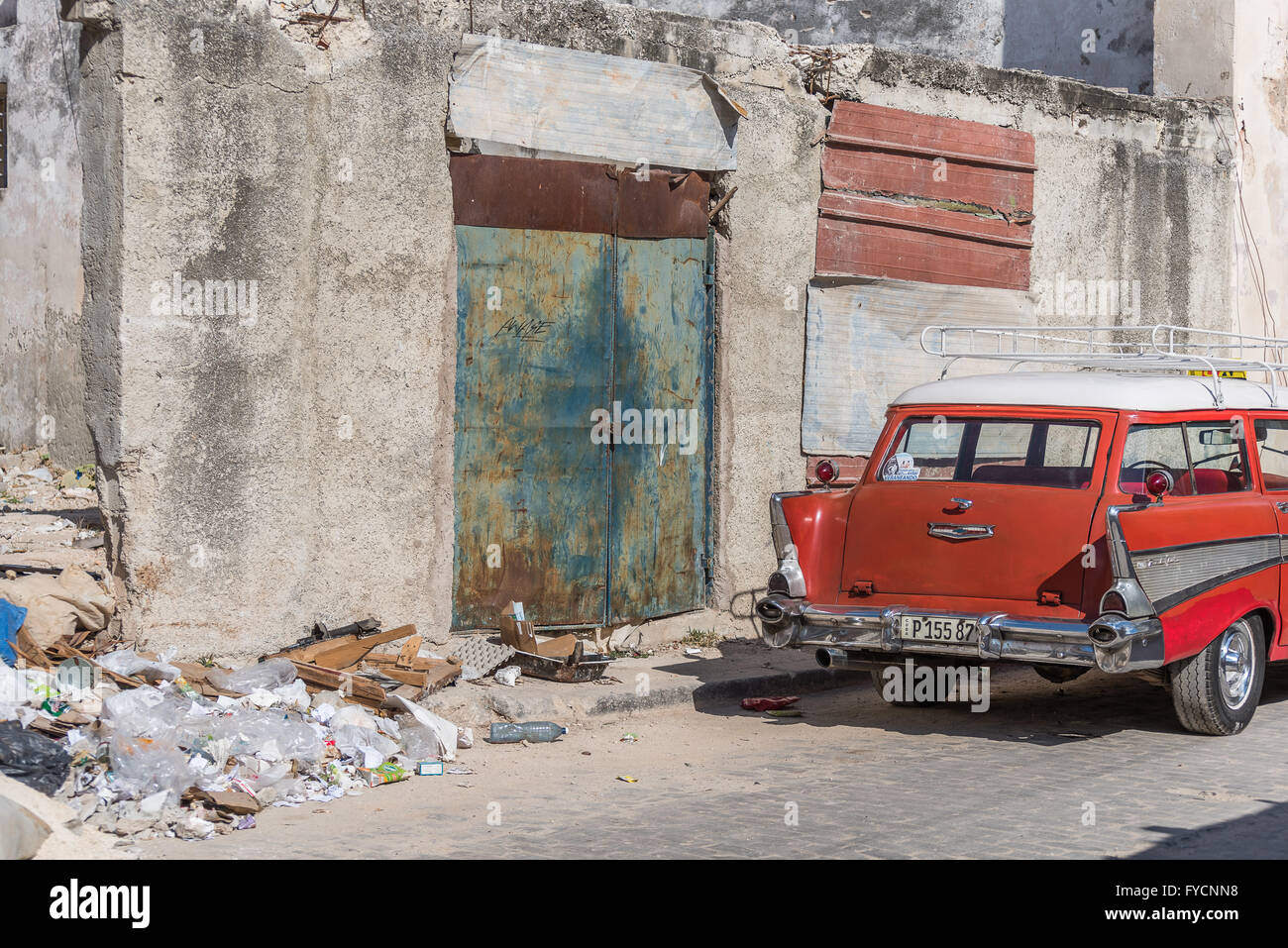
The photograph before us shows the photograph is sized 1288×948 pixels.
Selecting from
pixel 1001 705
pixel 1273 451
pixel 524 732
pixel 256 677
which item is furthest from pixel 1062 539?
pixel 256 677

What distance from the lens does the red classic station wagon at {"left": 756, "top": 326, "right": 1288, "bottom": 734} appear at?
6383 millimetres

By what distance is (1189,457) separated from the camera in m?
7.02

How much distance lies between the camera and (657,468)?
356 inches

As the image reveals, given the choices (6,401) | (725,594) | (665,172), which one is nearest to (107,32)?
(665,172)

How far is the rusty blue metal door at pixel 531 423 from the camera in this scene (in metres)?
8.24

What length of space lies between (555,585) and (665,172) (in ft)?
8.94

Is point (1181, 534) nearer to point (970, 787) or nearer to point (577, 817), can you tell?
point (970, 787)

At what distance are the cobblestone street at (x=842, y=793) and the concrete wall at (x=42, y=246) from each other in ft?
32.8

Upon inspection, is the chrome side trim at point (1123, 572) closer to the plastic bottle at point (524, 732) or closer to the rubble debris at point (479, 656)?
the plastic bottle at point (524, 732)

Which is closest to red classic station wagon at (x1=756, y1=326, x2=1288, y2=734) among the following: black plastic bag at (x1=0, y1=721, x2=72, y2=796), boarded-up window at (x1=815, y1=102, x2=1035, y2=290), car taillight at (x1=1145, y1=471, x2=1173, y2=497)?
car taillight at (x1=1145, y1=471, x2=1173, y2=497)

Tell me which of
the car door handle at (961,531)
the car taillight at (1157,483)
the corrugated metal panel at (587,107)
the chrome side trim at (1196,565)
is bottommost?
the chrome side trim at (1196,565)

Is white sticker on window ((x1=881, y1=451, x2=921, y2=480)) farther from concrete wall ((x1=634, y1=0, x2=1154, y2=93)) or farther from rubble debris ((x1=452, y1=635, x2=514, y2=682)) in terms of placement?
concrete wall ((x1=634, y1=0, x2=1154, y2=93))

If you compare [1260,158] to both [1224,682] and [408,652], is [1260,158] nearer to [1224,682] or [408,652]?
[1224,682]

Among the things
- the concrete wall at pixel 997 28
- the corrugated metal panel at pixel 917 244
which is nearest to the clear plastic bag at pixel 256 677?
the corrugated metal panel at pixel 917 244
